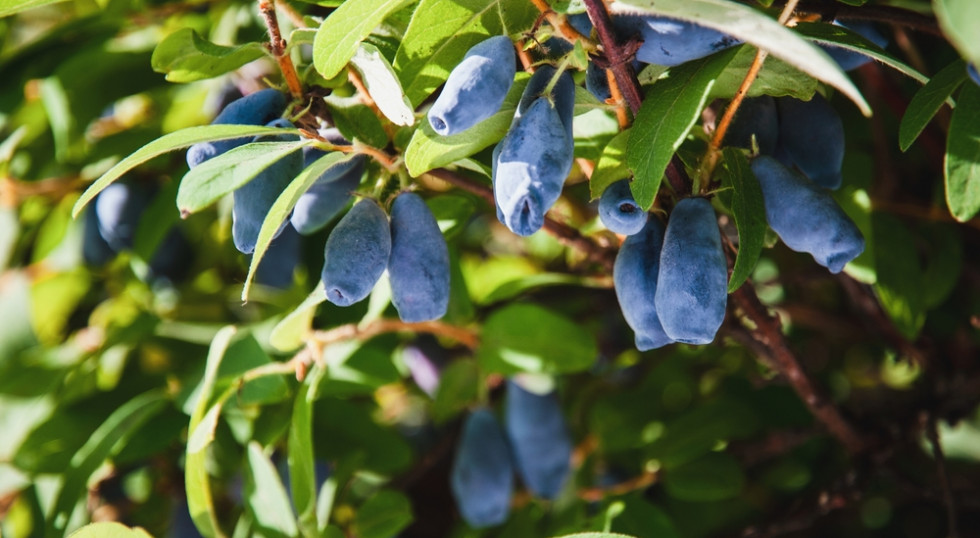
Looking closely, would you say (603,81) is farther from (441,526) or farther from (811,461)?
(441,526)

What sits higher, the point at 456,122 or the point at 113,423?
the point at 456,122

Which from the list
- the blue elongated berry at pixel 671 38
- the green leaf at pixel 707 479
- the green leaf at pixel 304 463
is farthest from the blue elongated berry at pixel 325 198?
the green leaf at pixel 707 479

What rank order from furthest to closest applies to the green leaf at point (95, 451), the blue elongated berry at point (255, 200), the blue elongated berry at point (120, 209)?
the blue elongated berry at point (120, 209)
the green leaf at point (95, 451)
the blue elongated berry at point (255, 200)

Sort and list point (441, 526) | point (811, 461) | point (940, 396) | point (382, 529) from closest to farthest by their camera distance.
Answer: point (382, 529) → point (940, 396) → point (811, 461) → point (441, 526)

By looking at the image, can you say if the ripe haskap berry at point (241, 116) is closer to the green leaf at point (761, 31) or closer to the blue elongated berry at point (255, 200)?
the blue elongated berry at point (255, 200)

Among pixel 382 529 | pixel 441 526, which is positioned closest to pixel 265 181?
pixel 382 529

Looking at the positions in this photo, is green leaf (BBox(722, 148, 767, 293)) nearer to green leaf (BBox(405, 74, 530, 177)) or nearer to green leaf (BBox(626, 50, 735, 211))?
green leaf (BBox(626, 50, 735, 211))

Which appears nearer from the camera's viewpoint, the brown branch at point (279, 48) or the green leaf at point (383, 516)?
the brown branch at point (279, 48)
